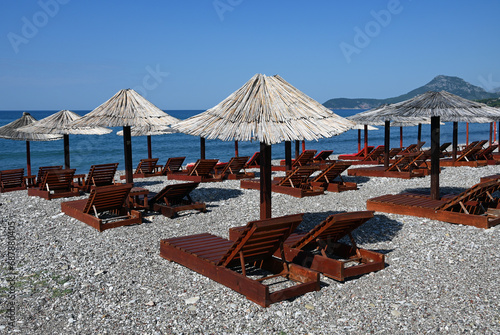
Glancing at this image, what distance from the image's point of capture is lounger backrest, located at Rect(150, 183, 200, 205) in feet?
27.3

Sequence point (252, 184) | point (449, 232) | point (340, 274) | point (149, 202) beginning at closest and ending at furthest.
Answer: point (340, 274) → point (449, 232) → point (149, 202) → point (252, 184)

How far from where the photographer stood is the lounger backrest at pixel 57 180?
10484 millimetres

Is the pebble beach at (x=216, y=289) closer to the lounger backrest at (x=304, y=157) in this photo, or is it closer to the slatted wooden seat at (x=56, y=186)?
the slatted wooden seat at (x=56, y=186)

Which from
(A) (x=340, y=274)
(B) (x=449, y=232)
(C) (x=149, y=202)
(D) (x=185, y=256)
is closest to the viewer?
(A) (x=340, y=274)

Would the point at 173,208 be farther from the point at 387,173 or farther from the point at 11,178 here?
the point at 387,173

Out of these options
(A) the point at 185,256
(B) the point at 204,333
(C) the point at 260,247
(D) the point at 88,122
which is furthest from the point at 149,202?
(B) the point at 204,333

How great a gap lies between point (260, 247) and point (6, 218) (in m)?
5.69

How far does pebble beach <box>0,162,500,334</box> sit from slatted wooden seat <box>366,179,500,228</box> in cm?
16

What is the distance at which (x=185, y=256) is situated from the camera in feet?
17.9

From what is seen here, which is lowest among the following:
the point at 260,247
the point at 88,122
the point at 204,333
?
the point at 204,333

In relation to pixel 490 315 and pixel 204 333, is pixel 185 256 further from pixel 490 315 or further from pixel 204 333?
pixel 490 315

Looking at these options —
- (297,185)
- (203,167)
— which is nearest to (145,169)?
(203,167)

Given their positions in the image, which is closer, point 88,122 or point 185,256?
point 185,256

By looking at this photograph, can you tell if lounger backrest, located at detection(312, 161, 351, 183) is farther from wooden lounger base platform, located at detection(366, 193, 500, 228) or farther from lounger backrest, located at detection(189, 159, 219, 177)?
lounger backrest, located at detection(189, 159, 219, 177)
